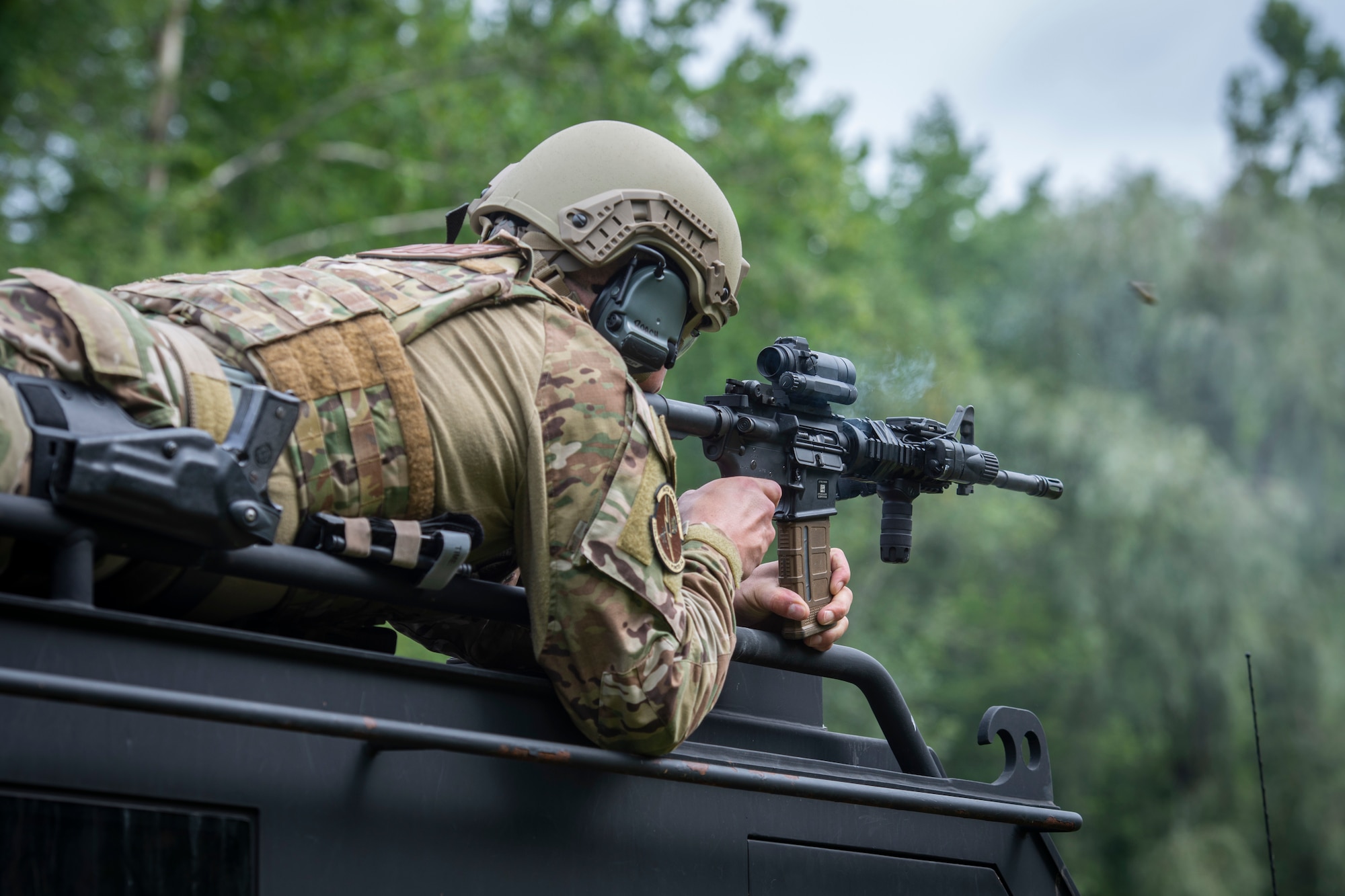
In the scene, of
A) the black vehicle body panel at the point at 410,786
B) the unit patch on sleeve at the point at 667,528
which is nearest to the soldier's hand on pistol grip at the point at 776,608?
the black vehicle body panel at the point at 410,786

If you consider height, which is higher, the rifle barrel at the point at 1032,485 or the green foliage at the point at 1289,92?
the green foliage at the point at 1289,92

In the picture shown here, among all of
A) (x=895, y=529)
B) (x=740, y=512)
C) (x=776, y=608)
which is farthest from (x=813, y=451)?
(x=776, y=608)

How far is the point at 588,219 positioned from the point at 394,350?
0.68m

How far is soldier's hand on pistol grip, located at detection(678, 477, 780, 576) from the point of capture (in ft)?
9.91

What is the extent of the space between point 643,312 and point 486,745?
1.10m

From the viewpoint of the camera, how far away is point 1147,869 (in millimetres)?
16109

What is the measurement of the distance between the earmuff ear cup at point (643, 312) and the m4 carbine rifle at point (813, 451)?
0.67 feet

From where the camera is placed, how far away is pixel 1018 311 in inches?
788

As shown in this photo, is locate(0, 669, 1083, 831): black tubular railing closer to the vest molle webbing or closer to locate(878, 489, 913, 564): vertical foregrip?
the vest molle webbing

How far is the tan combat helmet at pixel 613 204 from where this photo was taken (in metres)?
2.96

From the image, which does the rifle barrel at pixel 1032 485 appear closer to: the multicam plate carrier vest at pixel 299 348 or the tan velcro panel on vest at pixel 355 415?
the multicam plate carrier vest at pixel 299 348

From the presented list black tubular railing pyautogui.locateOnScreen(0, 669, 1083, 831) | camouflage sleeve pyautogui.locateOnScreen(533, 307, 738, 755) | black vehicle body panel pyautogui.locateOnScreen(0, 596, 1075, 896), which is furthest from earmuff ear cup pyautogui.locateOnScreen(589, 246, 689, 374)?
black tubular railing pyautogui.locateOnScreen(0, 669, 1083, 831)

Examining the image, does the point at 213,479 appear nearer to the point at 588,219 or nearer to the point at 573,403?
the point at 573,403

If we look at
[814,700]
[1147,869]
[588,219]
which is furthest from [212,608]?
[1147,869]
